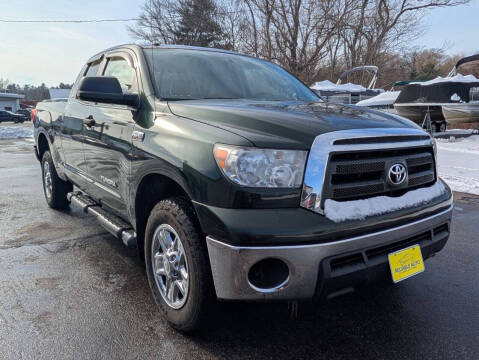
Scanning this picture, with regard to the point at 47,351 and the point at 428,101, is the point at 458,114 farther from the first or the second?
the point at 47,351

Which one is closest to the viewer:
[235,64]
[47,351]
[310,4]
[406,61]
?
[47,351]

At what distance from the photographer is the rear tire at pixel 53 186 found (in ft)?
16.5

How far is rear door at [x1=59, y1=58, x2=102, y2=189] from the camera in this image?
3.69m

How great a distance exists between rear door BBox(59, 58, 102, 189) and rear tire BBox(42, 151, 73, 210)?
0.85 metres

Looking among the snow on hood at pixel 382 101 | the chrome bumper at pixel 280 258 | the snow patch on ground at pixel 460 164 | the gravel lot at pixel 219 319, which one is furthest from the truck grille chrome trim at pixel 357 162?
the snow on hood at pixel 382 101

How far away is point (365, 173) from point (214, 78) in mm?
1613

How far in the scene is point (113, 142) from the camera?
9.63ft

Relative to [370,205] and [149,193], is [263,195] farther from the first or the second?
[149,193]

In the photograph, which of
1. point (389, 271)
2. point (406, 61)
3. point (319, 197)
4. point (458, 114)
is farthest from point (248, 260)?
point (406, 61)

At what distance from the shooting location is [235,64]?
347 centimetres

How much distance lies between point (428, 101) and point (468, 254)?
40.5 ft

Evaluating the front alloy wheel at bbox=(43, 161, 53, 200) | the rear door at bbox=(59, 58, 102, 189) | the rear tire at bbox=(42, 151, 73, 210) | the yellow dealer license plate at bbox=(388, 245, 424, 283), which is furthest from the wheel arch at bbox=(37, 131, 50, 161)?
the yellow dealer license plate at bbox=(388, 245, 424, 283)

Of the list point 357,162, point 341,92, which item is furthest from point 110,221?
point 341,92

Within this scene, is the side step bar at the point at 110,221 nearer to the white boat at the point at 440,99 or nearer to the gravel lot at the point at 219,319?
the gravel lot at the point at 219,319
